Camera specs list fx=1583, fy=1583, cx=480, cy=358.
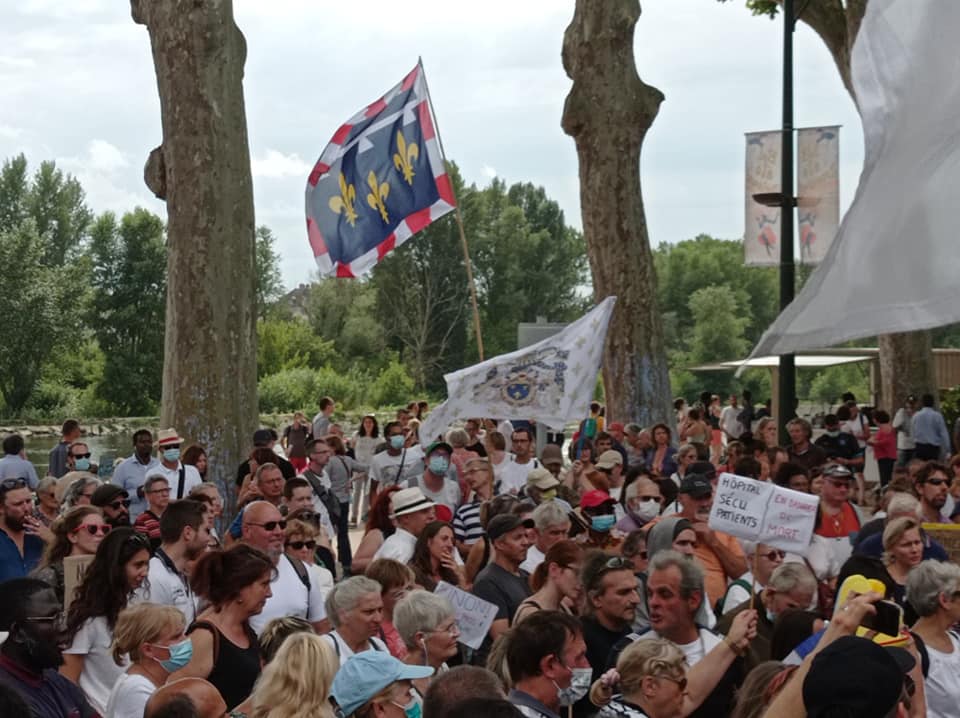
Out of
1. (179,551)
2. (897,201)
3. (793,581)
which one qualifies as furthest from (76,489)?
(897,201)

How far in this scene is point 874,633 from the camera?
467 centimetres

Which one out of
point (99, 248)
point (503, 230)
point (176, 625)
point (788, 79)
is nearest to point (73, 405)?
point (99, 248)

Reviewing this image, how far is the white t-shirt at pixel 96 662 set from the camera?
6.50 meters

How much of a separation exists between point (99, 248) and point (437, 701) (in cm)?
6830

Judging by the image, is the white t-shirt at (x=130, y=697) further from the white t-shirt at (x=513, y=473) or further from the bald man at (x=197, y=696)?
the white t-shirt at (x=513, y=473)

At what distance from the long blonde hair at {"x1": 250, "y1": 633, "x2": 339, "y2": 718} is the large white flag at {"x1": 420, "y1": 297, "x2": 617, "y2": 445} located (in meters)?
8.06

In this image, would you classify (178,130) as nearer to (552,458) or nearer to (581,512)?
(552,458)

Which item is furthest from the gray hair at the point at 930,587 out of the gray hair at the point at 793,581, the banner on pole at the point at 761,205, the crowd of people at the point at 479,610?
the banner on pole at the point at 761,205

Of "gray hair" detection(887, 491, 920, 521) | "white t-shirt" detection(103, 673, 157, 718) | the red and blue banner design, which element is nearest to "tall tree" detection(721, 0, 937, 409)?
the red and blue banner design

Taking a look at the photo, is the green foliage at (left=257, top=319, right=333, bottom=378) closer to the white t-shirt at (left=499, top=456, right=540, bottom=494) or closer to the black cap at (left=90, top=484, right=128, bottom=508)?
the white t-shirt at (left=499, top=456, right=540, bottom=494)

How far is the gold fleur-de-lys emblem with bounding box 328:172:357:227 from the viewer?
17641mm

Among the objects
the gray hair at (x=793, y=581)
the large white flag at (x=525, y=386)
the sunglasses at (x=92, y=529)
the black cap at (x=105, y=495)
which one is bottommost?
the gray hair at (x=793, y=581)

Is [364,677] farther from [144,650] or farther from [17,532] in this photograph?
[17,532]

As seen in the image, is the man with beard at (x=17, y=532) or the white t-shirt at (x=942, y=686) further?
the man with beard at (x=17, y=532)
